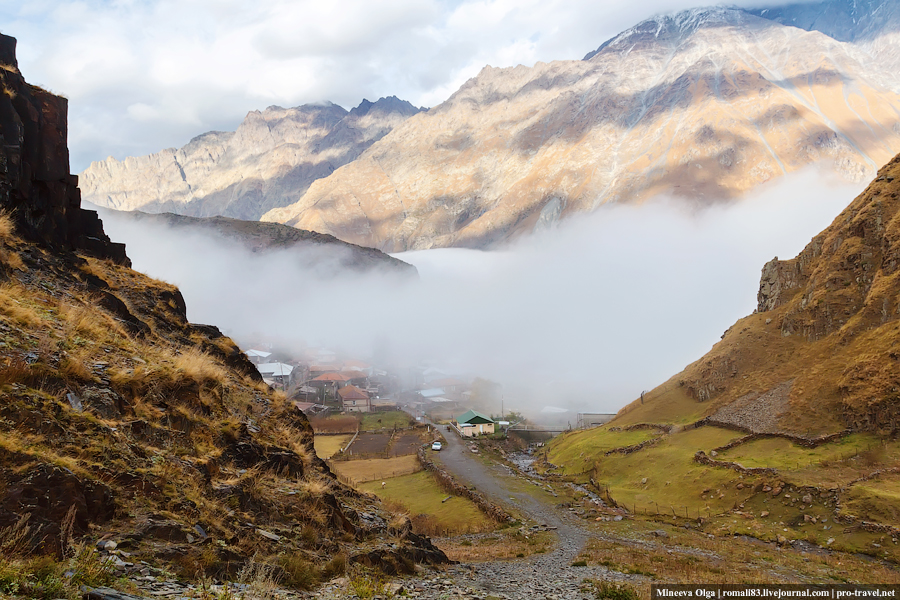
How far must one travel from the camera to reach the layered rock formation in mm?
37344

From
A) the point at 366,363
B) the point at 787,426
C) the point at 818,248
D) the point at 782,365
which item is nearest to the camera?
the point at 787,426

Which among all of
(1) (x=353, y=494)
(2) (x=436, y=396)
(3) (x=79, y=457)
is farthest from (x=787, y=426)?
(2) (x=436, y=396)

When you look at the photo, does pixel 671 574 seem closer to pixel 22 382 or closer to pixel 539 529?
pixel 539 529

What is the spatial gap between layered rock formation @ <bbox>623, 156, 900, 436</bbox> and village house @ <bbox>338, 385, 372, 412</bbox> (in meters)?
63.7

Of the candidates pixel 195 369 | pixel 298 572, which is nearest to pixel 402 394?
pixel 195 369

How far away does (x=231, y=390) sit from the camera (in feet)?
50.1

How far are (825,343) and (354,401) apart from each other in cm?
8624

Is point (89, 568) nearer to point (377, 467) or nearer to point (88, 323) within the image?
point (88, 323)

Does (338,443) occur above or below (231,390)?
below

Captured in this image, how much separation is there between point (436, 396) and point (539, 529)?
99857 millimetres

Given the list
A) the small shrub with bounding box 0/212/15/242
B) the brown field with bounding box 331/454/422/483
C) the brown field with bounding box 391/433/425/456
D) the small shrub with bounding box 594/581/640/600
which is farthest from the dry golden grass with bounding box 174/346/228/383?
the brown field with bounding box 391/433/425/456

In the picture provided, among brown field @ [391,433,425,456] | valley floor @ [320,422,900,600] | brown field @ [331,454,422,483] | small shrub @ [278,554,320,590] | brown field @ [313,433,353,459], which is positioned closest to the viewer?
small shrub @ [278,554,320,590]

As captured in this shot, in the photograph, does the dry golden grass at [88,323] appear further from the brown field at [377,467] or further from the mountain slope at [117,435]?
the brown field at [377,467]

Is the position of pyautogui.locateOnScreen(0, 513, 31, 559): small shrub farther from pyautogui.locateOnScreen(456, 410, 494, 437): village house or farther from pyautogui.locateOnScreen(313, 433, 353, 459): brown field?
pyautogui.locateOnScreen(456, 410, 494, 437): village house
